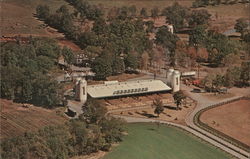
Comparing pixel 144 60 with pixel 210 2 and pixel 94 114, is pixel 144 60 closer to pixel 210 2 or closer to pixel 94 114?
pixel 94 114

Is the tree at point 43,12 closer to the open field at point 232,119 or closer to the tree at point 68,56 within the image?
the tree at point 68,56

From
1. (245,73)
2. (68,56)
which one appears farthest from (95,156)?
(245,73)

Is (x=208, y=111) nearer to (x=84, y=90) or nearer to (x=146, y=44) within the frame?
(x=84, y=90)

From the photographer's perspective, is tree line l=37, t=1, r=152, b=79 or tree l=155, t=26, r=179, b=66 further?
tree l=155, t=26, r=179, b=66

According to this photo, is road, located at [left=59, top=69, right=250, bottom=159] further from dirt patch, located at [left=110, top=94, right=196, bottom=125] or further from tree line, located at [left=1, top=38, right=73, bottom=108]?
tree line, located at [left=1, top=38, right=73, bottom=108]

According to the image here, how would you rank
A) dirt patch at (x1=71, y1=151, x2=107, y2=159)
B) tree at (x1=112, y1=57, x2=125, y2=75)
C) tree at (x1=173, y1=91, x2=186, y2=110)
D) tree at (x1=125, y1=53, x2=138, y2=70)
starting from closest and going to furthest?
dirt patch at (x1=71, y1=151, x2=107, y2=159)
tree at (x1=173, y1=91, x2=186, y2=110)
tree at (x1=112, y1=57, x2=125, y2=75)
tree at (x1=125, y1=53, x2=138, y2=70)

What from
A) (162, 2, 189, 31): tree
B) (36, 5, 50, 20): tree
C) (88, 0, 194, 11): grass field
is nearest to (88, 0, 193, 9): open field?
(88, 0, 194, 11): grass field

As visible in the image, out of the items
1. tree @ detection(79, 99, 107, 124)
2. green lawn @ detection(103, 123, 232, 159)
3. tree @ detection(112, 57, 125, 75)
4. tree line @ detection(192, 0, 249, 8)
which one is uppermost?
tree line @ detection(192, 0, 249, 8)

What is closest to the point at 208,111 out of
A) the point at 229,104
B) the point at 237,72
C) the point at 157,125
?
the point at 229,104
